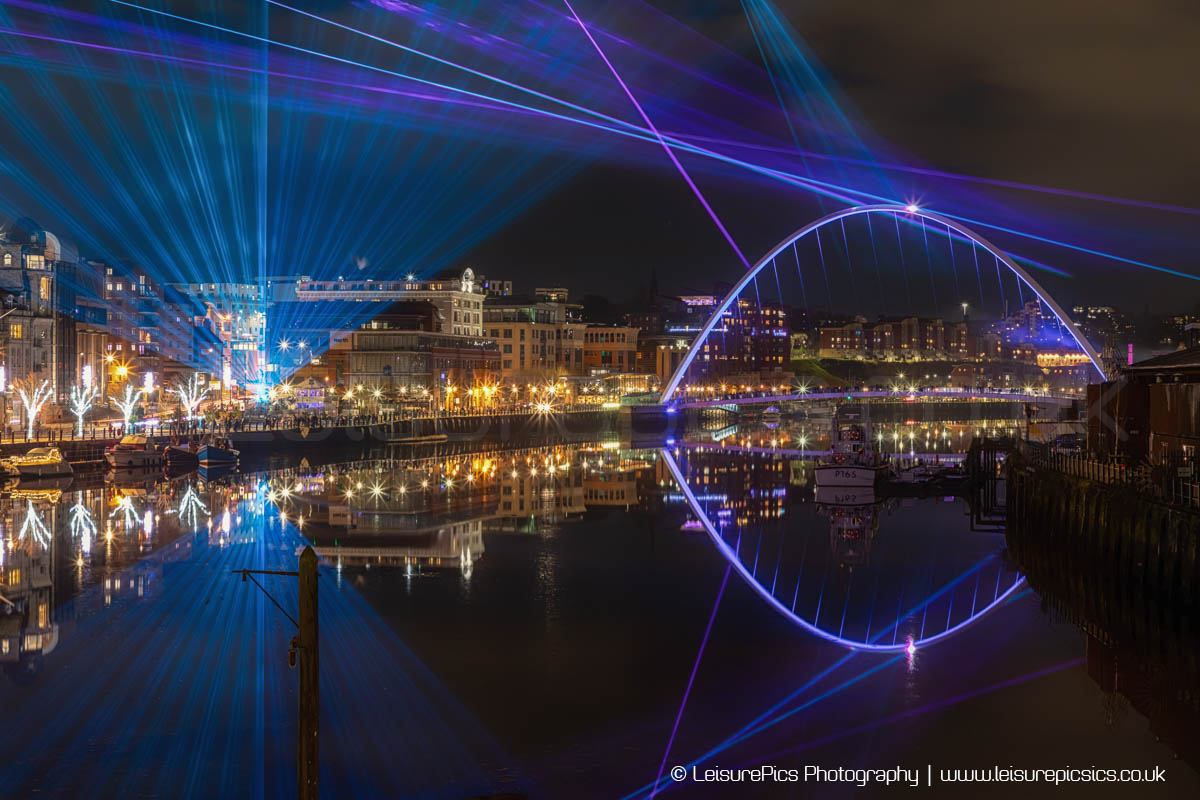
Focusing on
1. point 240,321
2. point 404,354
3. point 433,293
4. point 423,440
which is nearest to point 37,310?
point 423,440

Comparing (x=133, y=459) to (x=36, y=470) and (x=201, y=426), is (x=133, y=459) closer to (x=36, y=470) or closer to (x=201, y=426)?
(x=36, y=470)

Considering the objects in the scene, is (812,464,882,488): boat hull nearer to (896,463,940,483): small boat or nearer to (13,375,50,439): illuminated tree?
(896,463,940,483): small boat

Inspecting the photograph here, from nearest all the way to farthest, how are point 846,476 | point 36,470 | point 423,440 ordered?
point 846,476 → point 36,470 → point 423,440

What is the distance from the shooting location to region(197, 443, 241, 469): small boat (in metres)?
54.2

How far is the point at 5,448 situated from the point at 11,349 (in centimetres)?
1438

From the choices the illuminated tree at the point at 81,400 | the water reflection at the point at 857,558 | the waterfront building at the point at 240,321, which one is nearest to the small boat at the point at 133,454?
the illuminated tree at the point at 81,400

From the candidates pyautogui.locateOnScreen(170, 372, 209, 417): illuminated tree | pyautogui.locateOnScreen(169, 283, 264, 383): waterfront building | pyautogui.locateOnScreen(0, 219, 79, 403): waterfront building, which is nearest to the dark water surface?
pyautogui.locateOnScreen(0, 219, 79, 403): waterfront building

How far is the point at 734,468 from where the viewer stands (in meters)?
61.6

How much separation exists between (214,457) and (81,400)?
17094mm

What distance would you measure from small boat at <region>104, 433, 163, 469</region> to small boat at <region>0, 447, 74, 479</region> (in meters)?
3.93

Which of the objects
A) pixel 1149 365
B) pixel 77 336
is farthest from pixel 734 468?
pixel 77 336

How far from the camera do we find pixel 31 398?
5944 cm

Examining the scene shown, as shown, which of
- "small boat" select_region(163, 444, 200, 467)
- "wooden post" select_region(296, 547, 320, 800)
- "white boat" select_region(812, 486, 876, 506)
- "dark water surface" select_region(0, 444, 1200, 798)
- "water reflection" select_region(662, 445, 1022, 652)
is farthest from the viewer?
"small boat" select_region(163, 444, 200, 467)

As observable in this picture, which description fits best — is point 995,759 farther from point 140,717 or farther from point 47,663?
point 47,663
